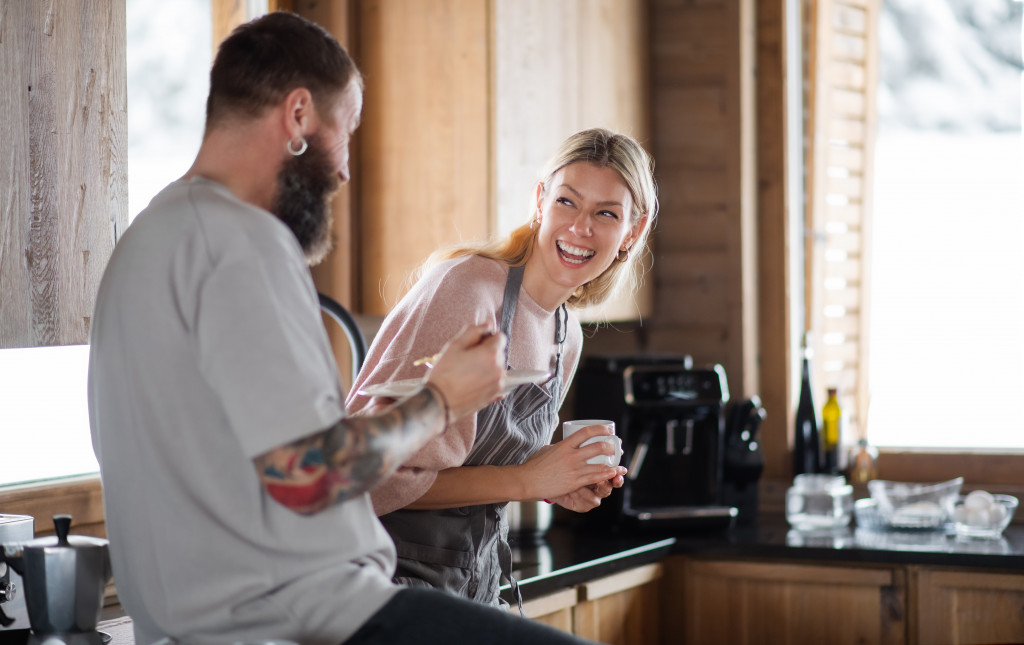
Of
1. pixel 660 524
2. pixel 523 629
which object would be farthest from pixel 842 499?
pixel 523 629

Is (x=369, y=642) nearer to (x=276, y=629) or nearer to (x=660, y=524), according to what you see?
(x=276, y=629)

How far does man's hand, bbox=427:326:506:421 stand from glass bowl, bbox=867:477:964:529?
1.98m

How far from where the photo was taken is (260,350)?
114 cm

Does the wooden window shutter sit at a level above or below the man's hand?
above

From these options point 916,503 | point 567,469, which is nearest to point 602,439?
point 567,469

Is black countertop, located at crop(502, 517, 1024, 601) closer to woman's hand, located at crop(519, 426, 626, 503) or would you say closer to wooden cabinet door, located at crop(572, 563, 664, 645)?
wooden cabinet door, located at crop(572, 563, 664, 645)

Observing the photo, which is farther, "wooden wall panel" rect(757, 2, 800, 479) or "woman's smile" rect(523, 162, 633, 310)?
"wooden wall panel" rect(757, 2, 800, 479)

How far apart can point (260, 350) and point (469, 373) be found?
27cm

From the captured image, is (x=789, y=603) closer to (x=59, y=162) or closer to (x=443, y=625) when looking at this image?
(x=443, y=625)

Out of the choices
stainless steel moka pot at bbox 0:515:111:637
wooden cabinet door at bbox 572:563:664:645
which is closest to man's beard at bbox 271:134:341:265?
stainless steel moka pot at bbox 0:515:111:637

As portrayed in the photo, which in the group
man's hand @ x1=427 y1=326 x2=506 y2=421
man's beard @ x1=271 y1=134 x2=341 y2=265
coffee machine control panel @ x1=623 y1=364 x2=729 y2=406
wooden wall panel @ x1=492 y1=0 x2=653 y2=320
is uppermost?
wooden wall panel @ x1=492 y1=0 x2=653 y2=320

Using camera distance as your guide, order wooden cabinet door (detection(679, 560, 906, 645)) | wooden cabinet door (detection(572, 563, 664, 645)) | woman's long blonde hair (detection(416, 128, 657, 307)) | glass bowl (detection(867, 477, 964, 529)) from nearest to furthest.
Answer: woman's long blonde hair (detection(416, 128, 657, 307)), wooden cabinet door (detection(572, 563, 664, 645)), wooden cabinet door (detection(679, 560, 906, 645)), glass bowl (detection(867, 477, 964, 529))

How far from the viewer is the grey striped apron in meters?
1.90

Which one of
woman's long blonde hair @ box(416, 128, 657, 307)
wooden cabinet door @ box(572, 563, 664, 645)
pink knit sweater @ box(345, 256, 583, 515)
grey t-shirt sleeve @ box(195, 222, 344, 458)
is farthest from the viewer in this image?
wooden cabinet door @ box(572, 563, 664, 645)
